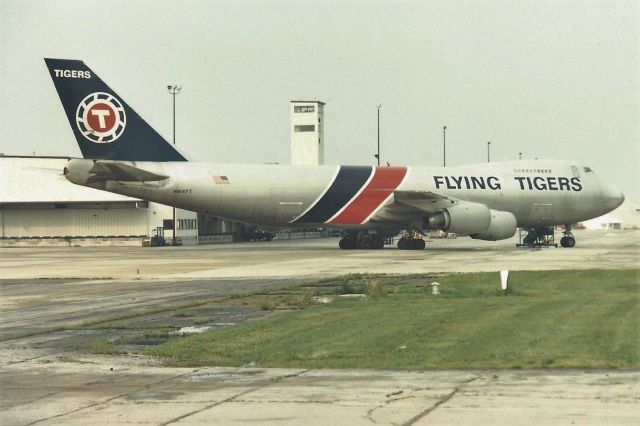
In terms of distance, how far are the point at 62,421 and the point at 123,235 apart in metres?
73.5

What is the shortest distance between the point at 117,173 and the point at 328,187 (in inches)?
478

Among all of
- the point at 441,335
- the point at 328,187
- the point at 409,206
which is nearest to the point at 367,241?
the point at 409,206

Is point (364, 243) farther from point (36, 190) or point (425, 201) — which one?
point (36, 190)

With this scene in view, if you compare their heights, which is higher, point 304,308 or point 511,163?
point 511,163

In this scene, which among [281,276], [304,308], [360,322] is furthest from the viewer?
[281,276]

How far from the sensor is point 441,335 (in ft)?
53.7

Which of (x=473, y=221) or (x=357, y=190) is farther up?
(x=357, y=190)

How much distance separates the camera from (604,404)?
34.3 ft

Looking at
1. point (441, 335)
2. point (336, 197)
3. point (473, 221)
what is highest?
point (336, 197)

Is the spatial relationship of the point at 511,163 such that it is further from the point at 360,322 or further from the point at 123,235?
the point at 360,322

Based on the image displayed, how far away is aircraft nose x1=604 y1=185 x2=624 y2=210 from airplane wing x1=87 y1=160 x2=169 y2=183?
29.7 meters

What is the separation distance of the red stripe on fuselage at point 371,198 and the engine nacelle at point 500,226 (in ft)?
19.4

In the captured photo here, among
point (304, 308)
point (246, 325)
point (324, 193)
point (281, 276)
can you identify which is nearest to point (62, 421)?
point (246, 325)

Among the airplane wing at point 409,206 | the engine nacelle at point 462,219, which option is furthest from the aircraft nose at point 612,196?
the airplane wing at point 409,206
